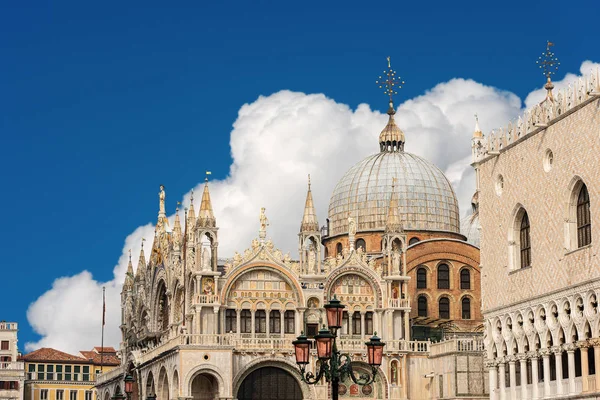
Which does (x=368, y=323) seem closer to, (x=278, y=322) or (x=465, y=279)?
(x=278, y=322)

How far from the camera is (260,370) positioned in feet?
188

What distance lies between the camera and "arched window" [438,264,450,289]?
221ft

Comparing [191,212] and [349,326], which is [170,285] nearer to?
[191,212]

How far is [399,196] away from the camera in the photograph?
230 feet

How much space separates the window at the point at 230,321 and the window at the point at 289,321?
237 cm

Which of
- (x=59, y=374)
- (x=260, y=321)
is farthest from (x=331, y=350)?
(x=59, y=374)

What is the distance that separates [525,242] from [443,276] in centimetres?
2212

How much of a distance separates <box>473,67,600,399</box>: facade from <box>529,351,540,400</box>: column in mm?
35

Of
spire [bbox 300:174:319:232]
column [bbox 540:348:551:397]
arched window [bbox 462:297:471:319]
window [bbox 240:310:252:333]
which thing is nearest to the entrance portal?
window [bbox 240:310:252:333]

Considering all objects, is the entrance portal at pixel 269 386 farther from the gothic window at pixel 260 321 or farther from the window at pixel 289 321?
the window at pixel 289 321

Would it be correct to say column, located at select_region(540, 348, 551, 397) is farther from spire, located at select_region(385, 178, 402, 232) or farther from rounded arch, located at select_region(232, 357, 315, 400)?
spire, located at select_region(385, 178, 402, 232)

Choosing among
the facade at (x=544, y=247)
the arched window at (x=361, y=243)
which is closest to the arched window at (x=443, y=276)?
the arched window at (x=361, y=243)

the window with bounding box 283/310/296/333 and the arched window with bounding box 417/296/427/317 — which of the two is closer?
the window with bounding box 283/310/296/333

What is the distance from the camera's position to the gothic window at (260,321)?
2291 inches
